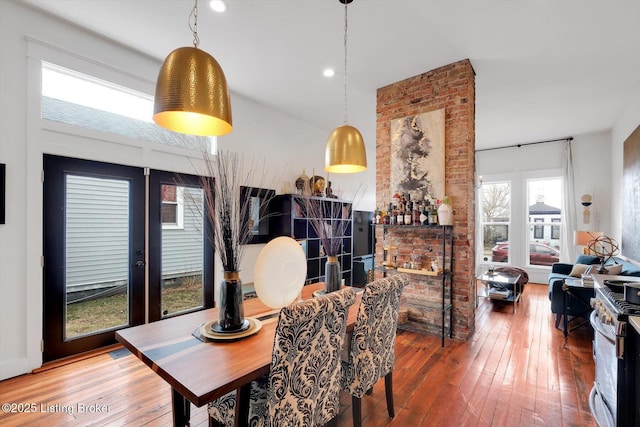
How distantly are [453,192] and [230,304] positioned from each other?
9.45 ft

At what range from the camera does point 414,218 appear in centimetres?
361

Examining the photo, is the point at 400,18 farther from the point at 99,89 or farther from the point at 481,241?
the point at 481,241

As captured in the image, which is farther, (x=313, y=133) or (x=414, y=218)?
(x=313, y=133)

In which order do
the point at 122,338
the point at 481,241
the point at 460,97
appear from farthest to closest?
the point at 481,241 < the point at 460,97 < the point at 122,338

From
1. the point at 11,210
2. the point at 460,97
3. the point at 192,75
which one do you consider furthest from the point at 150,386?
the point at 460,97

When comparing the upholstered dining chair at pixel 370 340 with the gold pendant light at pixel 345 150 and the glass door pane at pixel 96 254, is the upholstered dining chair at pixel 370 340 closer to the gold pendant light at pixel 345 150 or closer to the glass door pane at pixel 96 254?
the gold pendant light at pixel 345 150

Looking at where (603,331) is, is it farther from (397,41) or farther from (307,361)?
(397,41)

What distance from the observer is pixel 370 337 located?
1791 millimetres

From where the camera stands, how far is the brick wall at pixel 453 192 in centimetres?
337

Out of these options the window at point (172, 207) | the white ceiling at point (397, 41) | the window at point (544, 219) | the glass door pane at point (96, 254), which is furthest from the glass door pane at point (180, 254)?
the window at point (544, 219)

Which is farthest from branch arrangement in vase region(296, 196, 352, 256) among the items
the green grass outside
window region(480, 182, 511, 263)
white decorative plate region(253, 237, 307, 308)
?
window region(480, 182, 511, 263)

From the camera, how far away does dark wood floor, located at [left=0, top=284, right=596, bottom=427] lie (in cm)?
204

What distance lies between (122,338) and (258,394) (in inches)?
31.4

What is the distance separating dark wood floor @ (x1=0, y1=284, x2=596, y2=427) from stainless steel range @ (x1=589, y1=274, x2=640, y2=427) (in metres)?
0.26
